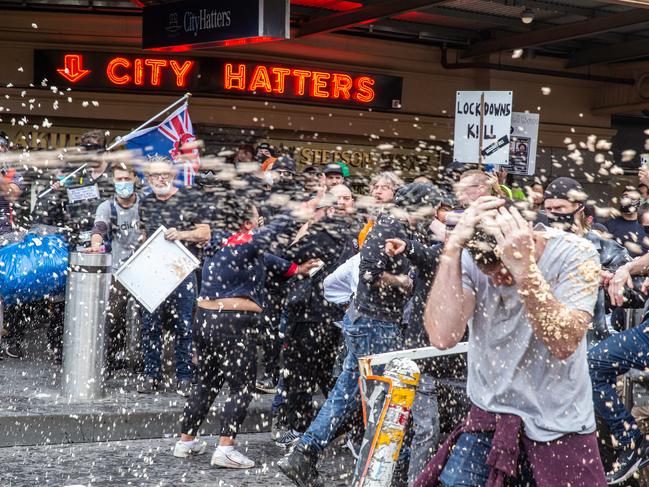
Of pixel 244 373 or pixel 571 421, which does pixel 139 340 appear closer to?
pixel 244 373

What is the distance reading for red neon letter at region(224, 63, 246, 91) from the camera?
550 inches

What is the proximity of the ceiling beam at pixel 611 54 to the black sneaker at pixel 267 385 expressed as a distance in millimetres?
9244

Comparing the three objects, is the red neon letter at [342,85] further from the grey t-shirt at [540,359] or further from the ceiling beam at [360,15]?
the grey t-shirt at [540,359]

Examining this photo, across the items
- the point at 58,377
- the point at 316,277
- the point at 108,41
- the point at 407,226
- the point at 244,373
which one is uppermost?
the point at 108,41

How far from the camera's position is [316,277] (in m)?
7.38

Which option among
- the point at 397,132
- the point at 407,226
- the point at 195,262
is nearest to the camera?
the point at 407,226

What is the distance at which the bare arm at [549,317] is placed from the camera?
133 inches

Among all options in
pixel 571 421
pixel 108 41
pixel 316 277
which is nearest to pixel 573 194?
pixel 316 277

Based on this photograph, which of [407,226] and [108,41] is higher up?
[108,41]

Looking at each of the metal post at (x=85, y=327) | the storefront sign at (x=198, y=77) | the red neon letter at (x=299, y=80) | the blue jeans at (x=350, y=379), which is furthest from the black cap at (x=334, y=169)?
the red neon letter at (x=299, y=80)

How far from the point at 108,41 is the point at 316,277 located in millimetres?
7521

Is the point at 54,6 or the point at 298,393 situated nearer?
the point at 298,393

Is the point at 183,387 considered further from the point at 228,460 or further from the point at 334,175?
the point at 334,175

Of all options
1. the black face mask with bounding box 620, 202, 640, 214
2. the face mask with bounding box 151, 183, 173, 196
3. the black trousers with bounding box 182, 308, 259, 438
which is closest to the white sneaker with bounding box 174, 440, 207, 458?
the black trousers with bounding box 182, 308, 259, 438
